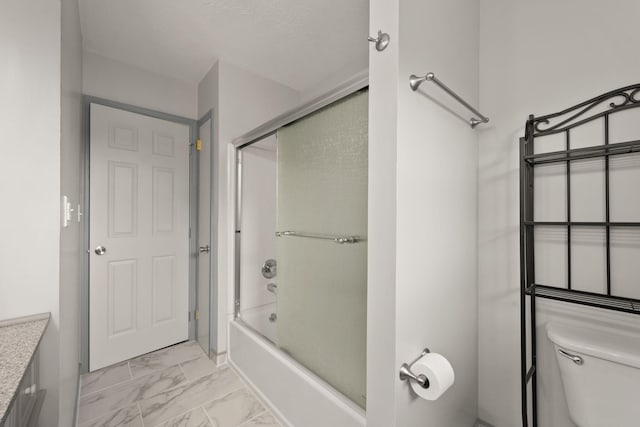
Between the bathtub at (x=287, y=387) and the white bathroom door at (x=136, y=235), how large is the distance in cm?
82

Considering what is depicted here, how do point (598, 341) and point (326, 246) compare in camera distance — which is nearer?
point (598, 341)

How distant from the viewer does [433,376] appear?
Result: 0.86 m

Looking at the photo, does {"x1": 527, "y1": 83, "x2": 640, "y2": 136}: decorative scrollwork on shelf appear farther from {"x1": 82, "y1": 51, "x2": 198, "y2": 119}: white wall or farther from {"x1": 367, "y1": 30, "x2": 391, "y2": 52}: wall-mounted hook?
{"x1": 82, "y1": 51, "x2": 198, "y2": 119}: white wall

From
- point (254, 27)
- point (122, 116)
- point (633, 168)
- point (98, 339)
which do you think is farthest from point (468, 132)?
point (98, 339)

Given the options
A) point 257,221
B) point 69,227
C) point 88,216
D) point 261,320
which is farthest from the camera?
point 257,221

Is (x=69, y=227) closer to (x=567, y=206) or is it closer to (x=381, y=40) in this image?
(x=381, y=40)

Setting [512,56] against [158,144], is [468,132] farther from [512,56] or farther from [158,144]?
[158,144]

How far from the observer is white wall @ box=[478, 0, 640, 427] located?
1.04 meters

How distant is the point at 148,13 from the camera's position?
1657 mm

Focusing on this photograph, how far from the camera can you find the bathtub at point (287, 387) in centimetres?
117

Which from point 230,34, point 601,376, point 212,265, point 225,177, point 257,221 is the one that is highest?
point 230,34

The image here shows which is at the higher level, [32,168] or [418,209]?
[32,168]

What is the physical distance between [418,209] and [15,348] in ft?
4.30

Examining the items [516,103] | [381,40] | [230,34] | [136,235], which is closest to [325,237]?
[381,40]
